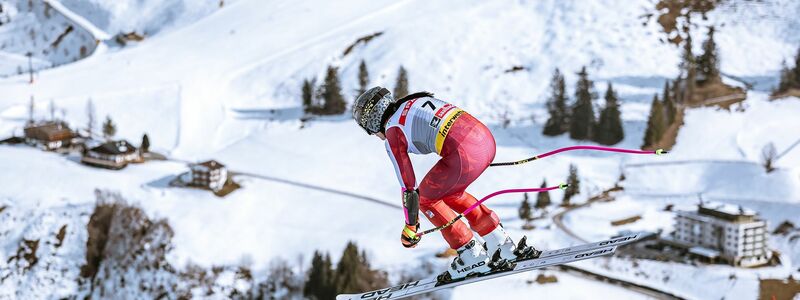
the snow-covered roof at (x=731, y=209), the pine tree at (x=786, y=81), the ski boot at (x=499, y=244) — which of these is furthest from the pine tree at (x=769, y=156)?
the ski boot at (x=499, y=244)

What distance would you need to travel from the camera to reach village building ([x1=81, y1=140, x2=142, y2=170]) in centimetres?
9350

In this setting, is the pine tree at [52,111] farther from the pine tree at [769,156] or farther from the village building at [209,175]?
the pine tree at [769,156]

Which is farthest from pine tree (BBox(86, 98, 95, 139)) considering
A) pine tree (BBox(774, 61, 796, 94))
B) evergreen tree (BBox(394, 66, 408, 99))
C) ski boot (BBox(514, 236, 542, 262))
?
ski boot (BBox(514, 236, 542, 262))

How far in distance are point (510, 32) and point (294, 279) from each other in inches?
2408

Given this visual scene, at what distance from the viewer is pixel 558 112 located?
10231 cm

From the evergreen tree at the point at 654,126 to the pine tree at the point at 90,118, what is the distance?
66815mm

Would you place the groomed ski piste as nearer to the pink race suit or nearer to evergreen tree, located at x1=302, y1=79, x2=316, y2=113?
evergreen tree, located at x1=302, y1=79, x2=316, y2=113

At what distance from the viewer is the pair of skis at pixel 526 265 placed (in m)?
14.8

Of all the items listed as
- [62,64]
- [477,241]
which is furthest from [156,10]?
[477,241]

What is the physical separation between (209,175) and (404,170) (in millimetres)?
77095

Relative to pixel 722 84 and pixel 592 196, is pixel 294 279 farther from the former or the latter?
pixel 722 84

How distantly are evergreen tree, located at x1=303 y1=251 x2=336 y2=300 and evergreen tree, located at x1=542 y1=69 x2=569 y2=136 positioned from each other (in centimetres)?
3782

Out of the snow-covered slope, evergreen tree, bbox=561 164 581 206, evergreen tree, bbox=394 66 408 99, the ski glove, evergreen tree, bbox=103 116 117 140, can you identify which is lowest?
evergreen tree, bbox=561 164 581 206

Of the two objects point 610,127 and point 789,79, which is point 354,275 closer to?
point 610,127
